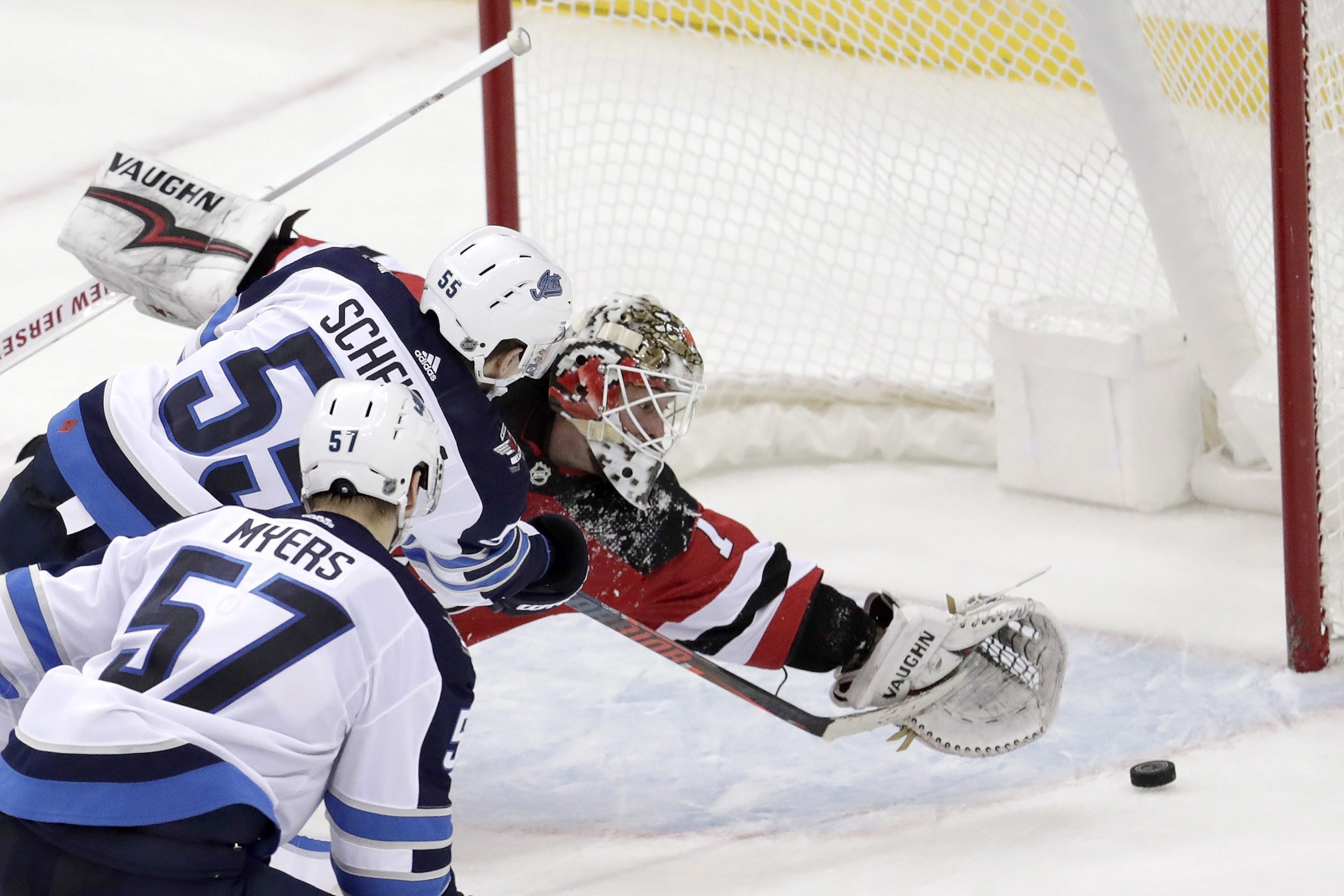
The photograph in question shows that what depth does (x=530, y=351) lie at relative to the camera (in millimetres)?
2395

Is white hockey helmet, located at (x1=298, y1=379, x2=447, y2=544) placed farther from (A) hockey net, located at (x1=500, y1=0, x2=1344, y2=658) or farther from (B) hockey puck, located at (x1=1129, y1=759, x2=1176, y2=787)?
(A) hockey net, located at (x1=500, y1=0, x2=1344, y2=658)

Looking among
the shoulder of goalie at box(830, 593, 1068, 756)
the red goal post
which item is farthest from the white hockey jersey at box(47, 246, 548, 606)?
the red goal post

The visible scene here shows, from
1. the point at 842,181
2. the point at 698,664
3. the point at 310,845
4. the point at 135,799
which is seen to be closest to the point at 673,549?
the point at 698,664

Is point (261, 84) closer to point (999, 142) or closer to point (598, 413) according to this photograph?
point (999, 142)

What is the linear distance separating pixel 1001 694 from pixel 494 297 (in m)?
1.13

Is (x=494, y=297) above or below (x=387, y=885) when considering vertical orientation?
above

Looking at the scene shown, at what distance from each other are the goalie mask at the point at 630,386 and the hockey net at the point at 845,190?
145cm

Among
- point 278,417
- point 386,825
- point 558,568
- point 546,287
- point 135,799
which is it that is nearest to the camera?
point 135,799

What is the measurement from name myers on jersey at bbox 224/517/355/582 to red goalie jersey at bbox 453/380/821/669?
976 mm

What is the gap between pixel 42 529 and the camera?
7.64 feet

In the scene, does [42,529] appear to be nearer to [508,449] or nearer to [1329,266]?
[508,449]

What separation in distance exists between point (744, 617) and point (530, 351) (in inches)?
25.5

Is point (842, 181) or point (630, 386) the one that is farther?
point (842, 181)

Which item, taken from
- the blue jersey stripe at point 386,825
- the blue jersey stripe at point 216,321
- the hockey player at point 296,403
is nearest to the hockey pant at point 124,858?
the blue jersey stripe at point 386,825
